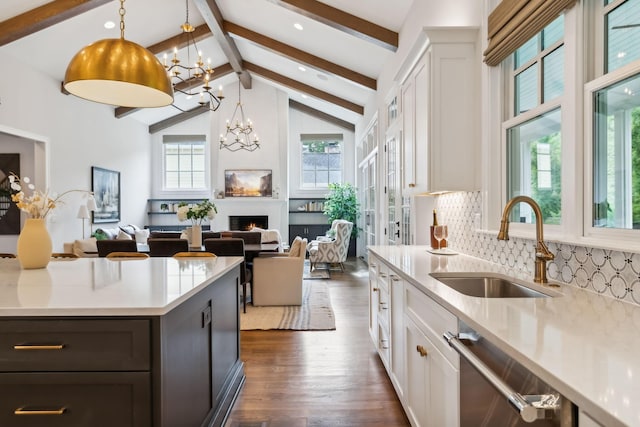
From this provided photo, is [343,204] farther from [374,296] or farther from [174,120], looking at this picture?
[374,296]

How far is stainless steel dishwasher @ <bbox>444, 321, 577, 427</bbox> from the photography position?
75 centimetres

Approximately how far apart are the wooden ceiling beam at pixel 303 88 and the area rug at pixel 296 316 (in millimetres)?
4919

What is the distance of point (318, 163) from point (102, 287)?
9.11 meters

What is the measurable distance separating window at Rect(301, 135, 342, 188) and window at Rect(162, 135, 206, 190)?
292 centimetres

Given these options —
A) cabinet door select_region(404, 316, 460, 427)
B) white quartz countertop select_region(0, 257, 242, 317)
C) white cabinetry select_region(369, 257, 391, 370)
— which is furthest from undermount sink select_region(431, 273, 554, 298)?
white quartz countertop select_region(0, 257, 242, 317)

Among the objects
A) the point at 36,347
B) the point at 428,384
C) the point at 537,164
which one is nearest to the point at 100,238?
the point at 36,347

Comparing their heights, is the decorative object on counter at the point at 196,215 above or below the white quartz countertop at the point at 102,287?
Result: above

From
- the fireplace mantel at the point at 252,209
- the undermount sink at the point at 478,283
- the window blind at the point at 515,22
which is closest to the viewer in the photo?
the window blind at the point at 515,22

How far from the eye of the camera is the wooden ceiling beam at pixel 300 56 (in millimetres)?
6621

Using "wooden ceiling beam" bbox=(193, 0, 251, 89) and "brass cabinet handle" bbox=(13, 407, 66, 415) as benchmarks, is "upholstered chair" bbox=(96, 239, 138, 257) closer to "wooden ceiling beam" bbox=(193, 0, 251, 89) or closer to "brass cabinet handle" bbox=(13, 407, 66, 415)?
"brass cabinet handle" bbox=(13, 407, 66, 415)

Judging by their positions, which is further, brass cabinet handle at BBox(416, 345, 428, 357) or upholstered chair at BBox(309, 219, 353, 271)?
upholstered chair at BBox(309, 219, 353, 271)

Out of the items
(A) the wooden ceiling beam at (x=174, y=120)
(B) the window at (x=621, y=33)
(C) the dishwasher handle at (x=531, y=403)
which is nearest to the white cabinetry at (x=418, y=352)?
(C) the dishwasher handle at (x=531, y=403)

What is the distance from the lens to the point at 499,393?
958 mm

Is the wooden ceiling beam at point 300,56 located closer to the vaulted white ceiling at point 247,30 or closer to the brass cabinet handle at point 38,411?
the vaulted white ceiling at point 247,30
